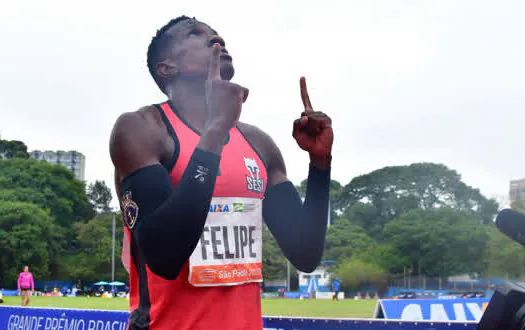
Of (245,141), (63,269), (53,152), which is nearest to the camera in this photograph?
(245,141)

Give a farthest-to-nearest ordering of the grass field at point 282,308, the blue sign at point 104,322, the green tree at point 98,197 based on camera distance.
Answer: the green tree at point 98,197, the grass field at point 282,308, the blue sign at point 104,322

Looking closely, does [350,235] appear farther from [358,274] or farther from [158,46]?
[158,46]

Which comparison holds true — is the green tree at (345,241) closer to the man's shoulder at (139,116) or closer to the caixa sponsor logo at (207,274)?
the man's shoulder at (139,116)

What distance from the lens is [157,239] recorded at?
1.92 meters

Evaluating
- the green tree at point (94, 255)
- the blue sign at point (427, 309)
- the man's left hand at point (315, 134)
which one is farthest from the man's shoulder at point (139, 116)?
the green tree at point (94, 255)

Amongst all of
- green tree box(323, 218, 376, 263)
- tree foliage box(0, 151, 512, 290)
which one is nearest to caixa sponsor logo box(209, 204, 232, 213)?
tree foliage box(0, 151, 512, 290)

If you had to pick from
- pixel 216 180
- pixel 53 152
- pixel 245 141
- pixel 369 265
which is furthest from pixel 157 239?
pixel 53 152

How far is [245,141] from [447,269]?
224 feet

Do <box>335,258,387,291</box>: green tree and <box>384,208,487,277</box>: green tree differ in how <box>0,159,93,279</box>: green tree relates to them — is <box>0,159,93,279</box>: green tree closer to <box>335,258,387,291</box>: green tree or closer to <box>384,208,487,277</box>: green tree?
<box>335,258,387,291</box>: green tree

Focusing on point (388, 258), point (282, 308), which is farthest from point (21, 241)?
point (282, 308)

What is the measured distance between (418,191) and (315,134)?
8071 centimetres

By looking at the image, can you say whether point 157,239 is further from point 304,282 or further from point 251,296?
point 304,282

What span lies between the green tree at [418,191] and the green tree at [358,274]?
1385 centimetres

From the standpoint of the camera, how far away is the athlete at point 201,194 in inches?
76.8
